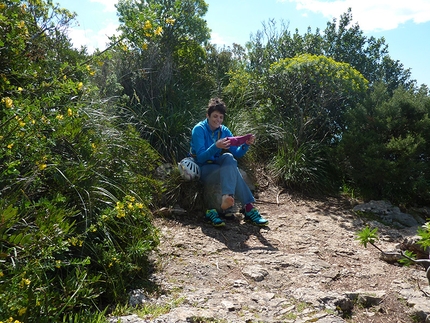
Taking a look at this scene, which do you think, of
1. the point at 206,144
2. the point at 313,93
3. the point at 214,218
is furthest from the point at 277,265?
the point at 313,93

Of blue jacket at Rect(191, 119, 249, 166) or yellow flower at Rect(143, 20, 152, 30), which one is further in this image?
blue jacket at Rect(191, 119, 249, 166)

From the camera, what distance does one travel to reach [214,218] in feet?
16.0

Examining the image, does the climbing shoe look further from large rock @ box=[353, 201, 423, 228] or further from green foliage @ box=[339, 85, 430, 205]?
green foliage @ box=[339, 85, 430, 205]

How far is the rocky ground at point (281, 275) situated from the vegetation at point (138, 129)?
404 millimetres

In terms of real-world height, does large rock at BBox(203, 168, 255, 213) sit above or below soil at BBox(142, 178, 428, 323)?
above

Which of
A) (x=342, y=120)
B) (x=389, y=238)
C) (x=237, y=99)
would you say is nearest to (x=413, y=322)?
(x=389, y=238)

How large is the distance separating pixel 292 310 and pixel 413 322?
866mm

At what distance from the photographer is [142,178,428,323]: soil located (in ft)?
10.6

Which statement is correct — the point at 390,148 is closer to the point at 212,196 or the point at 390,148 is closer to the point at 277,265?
the point at 212,196

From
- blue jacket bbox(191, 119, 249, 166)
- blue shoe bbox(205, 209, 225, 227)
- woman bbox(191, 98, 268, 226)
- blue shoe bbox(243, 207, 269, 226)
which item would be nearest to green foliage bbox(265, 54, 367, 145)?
blue jacket bbox(191, 119, 249, 166)

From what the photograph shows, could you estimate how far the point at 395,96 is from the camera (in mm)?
6418

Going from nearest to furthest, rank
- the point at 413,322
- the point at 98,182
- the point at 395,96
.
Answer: the point at 413,322 → the point at 98,182 → the point at 395,96

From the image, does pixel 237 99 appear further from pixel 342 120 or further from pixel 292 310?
pixel 292 310

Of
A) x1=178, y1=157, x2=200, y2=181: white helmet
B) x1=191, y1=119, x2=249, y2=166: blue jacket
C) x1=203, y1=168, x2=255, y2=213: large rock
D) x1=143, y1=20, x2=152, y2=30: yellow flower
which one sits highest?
x1=143, y1=20, x2=152, y2=30: yellow flower
